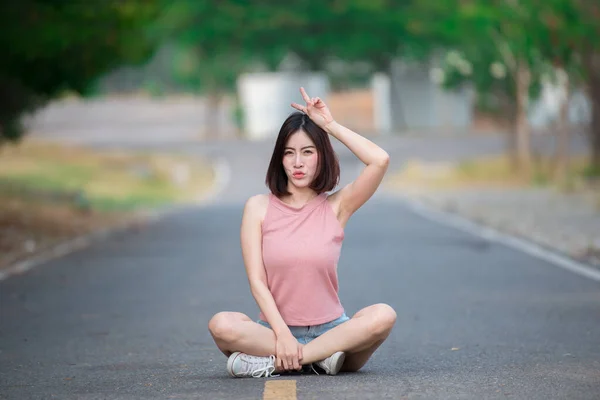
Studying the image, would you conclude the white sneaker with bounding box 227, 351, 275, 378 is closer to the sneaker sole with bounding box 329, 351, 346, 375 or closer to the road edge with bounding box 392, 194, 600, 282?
the sneaker sole with bounding box 329, 351, 346, 375

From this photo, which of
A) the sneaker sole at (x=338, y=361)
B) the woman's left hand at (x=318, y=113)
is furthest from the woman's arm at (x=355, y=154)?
the sneaker sole at (x=338, y=361)

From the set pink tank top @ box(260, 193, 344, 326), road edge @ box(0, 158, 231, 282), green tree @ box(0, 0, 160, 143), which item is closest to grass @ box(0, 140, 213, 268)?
road edge @ box(0, 158, 231, 282)

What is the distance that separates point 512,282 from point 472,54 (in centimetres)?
2739

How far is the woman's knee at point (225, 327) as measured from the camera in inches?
296

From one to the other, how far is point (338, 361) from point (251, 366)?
479 millimetres

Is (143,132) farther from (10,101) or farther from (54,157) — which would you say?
(10,101)

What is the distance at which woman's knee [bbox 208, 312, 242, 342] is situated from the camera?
296 inches

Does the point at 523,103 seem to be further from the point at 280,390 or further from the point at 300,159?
the point at 280,390

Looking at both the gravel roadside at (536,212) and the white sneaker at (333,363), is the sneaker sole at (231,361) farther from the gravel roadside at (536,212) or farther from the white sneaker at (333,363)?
the gravel roadside at (536,212)

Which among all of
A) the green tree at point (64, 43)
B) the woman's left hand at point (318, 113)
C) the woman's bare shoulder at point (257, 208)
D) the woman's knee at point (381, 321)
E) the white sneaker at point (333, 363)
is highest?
the green tree at point (64, 43)

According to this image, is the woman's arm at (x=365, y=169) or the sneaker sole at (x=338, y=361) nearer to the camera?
the sneaker sole at (x=338, y=361)

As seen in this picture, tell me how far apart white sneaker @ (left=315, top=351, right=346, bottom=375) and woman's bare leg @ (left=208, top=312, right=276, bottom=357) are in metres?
0.28

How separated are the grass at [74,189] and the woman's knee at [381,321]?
9.87 metres

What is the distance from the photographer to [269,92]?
209ft
